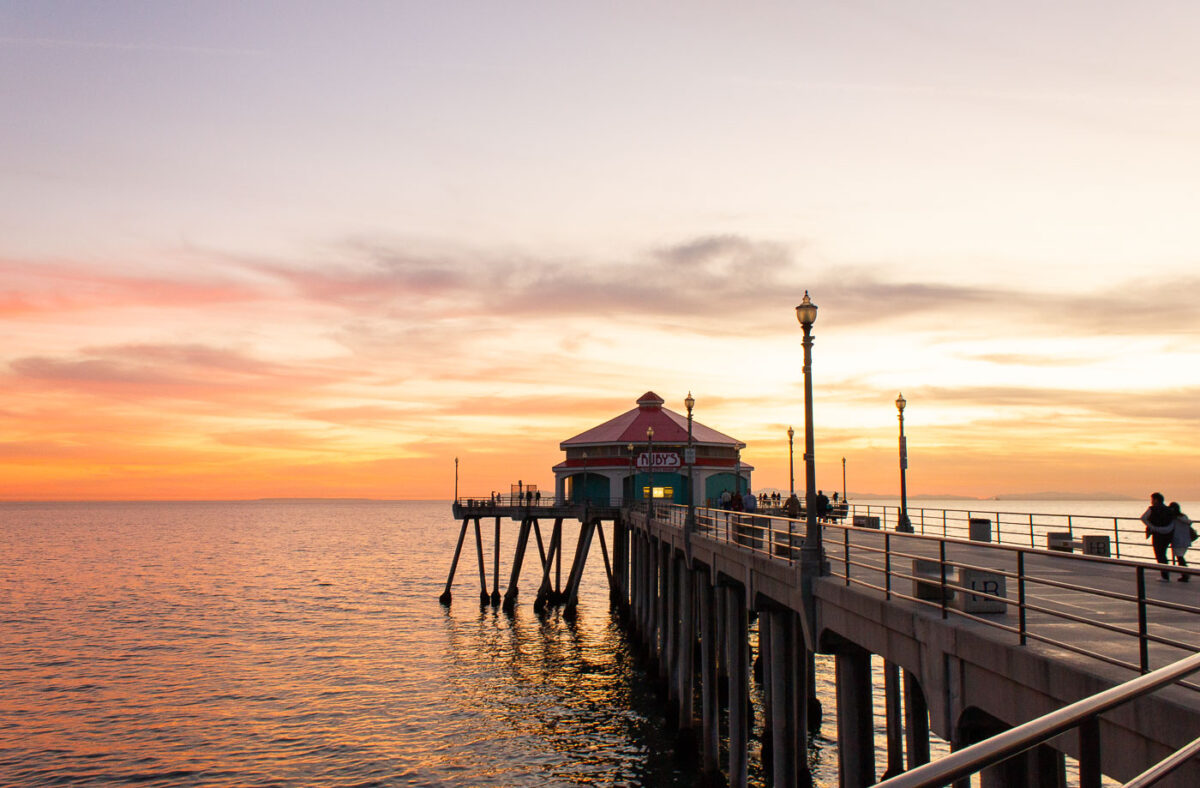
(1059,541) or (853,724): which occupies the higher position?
(1059,541)

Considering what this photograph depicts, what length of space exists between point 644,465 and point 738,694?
3497 cm

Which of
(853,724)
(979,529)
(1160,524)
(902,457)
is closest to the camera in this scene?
(853,724)

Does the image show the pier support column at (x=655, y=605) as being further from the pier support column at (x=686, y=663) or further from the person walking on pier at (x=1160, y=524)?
the person walking on pier at (x=1160, y=524)

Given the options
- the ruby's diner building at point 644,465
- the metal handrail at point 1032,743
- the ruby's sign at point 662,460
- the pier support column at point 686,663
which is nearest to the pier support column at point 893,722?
the pier support column at point 686,663

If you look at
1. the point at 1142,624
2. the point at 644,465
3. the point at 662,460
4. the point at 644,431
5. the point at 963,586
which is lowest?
the point at 963,586

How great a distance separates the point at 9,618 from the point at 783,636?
55107 millimetres

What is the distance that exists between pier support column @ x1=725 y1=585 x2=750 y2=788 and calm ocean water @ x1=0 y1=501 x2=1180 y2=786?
3609 millimetres

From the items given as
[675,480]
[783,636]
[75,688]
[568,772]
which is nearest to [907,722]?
[783,636]

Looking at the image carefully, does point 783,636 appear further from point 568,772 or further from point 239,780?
point 239,780

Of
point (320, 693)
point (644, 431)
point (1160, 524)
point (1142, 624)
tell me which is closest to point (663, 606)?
point (320, 693)

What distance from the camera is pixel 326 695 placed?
3309cm

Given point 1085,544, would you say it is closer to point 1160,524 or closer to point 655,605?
point 1160,524

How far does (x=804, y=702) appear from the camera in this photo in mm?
19828

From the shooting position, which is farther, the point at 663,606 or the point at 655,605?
the point at 655,605
